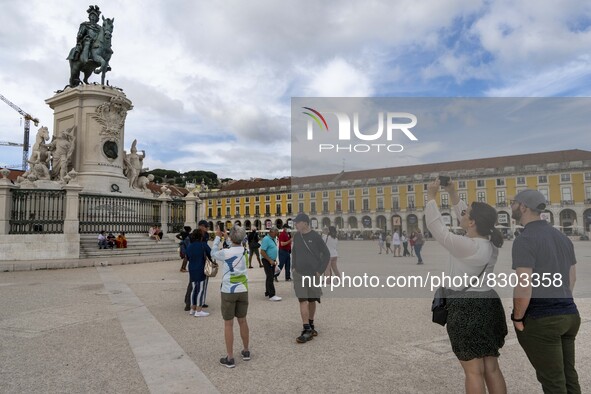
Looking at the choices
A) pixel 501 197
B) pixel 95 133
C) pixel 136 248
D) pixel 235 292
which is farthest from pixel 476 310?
pixel 95 133

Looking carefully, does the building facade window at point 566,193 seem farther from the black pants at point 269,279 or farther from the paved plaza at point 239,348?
the black pants at point 269,279

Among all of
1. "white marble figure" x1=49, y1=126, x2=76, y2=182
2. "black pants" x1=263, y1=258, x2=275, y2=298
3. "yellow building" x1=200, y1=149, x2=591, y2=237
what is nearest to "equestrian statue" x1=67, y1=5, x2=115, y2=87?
"white marble figure" x1=49, y1=126, x2=76, y2=182

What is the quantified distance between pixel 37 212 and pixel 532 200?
61.0 feet

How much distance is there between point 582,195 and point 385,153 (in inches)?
79.0

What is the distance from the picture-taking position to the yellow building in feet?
12.7

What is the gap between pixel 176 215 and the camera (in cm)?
2275

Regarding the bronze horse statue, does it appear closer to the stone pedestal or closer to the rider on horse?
the rider on horse

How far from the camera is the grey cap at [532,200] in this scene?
8.91 ft

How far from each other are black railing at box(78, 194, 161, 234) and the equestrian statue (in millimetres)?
6759

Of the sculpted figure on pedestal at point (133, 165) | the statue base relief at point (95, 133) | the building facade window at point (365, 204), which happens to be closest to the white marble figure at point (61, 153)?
the statue base relief at point (95, 133)

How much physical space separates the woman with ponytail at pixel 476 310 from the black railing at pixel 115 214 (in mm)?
18561

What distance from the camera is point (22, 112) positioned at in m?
105

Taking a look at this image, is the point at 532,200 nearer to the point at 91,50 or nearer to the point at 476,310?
the point at 476,310

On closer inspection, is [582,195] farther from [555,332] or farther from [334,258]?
[334,258]
